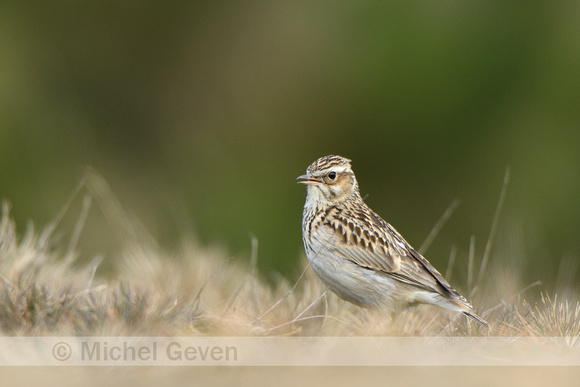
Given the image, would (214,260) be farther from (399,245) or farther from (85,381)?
(85,381)

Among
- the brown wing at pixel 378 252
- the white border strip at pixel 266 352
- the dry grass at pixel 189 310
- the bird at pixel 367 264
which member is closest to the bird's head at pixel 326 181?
the bird at pixel 367 264

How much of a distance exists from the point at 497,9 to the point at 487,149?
7.79 ft

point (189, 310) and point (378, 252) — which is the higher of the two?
point (189, 310)

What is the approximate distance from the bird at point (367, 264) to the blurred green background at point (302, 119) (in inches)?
247

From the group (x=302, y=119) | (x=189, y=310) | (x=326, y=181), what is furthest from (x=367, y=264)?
(x=302, y=119)

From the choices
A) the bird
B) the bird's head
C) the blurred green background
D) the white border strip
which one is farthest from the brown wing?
the blurred green background

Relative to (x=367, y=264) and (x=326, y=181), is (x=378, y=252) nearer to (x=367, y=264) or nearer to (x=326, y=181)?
(x=367, y=264)

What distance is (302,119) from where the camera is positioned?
49.0 feet

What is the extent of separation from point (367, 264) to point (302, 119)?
9.80m

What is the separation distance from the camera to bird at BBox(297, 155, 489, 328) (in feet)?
17.0

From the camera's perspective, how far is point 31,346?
372 cm

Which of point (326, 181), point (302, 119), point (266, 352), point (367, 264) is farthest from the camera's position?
point (302, 119)

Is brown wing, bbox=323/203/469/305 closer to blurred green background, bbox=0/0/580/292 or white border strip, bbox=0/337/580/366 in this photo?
white border strip, bbox=0/337/580/366

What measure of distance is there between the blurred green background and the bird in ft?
20.6
